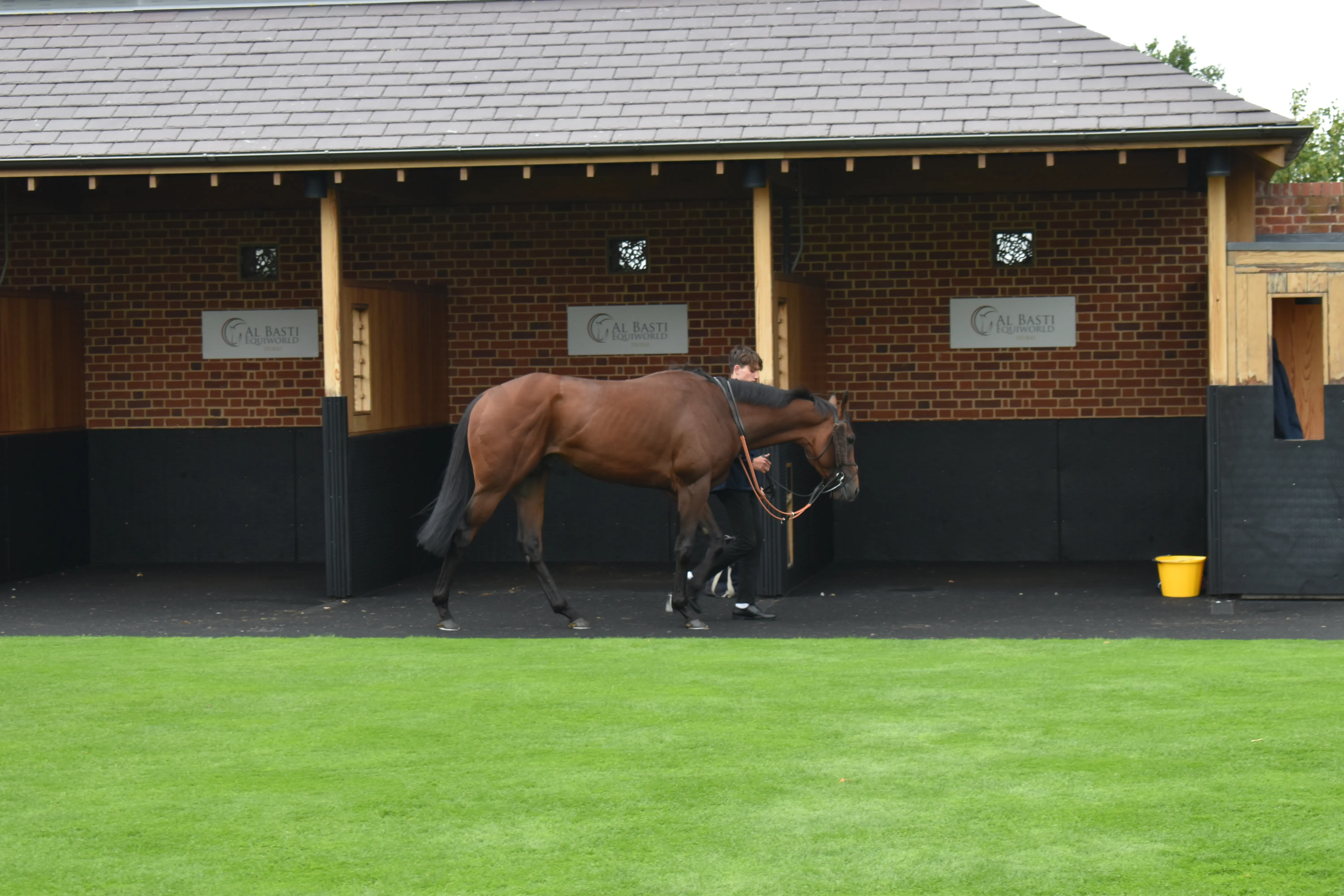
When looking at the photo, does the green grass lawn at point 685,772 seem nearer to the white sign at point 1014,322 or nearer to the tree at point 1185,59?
the white sign at point 1014,322

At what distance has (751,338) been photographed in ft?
46.8

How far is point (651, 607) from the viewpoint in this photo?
453 inches

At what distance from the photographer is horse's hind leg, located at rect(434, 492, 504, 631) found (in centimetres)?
1055

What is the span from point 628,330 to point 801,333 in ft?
6.76

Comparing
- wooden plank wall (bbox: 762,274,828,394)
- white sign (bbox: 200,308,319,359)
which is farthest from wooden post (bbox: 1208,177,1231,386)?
white sign (bbox: 200,308,319,359)

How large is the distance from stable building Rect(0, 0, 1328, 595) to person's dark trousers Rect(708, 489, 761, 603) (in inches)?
38.2

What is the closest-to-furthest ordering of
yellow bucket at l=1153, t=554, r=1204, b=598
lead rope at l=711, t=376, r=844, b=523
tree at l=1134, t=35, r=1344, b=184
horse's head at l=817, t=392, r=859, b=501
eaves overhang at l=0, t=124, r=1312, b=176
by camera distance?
1. lead rope at l=711, t=376, r=844, b=523
2. horse's head at l=817, t=392, r=859, b=501
3. eaves overhang at l=0, t=124, r=1312, b=176
4. yellow bucket at l=1153, t=554, r=1204, b=598
5. tree at l=1134, t=35, r=1344, b=184

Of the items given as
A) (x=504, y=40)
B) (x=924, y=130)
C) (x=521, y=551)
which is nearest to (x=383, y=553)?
(x=521, y=551)

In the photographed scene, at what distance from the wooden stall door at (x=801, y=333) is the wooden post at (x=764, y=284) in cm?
24

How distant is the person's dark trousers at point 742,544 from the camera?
1057 centimetres

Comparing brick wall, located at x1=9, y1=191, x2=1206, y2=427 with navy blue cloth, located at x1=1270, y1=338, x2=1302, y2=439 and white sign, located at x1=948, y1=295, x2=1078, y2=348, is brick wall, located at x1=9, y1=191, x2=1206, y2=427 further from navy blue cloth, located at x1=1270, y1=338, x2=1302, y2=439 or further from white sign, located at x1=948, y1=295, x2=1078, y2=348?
navy blue cloth, located at x1=1270, y1=338, x2=1302, y2=439

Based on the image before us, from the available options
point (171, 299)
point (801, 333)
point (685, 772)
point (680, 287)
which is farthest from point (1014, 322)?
point (685, 772)

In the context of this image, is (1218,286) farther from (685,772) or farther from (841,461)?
(685,772)

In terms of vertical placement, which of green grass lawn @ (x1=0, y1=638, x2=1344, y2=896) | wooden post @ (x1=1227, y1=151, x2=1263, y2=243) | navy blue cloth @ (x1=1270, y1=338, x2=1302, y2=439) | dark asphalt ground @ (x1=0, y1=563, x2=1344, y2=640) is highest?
wooden post @ (x1=1227, y1=151, x2=1263, y2=243)
